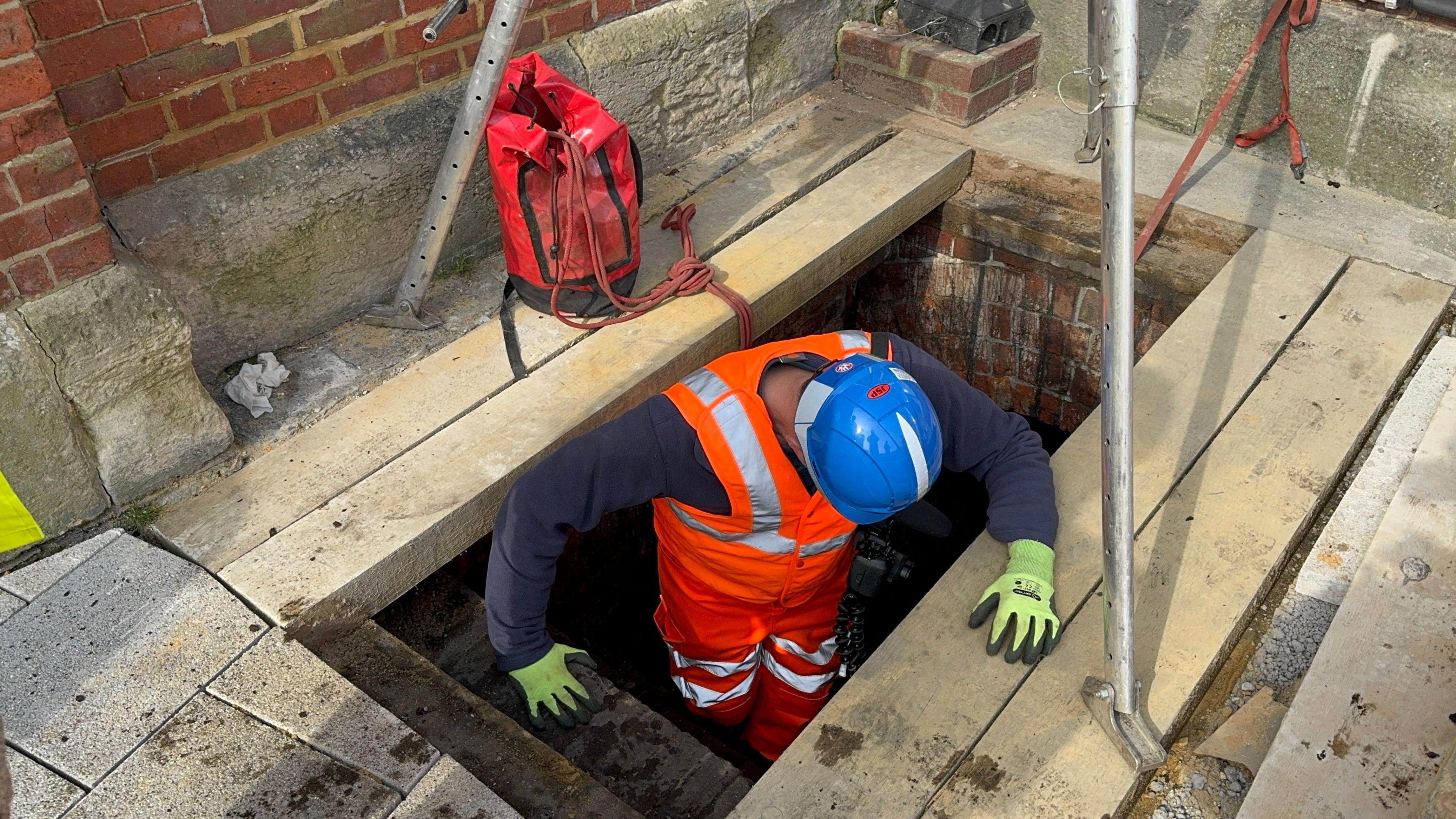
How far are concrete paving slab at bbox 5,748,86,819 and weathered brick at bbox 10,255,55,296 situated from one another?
99cm

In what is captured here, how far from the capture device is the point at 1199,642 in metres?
2.46

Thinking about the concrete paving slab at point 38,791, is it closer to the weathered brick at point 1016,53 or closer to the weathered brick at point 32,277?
the weathered brick at point 32,277

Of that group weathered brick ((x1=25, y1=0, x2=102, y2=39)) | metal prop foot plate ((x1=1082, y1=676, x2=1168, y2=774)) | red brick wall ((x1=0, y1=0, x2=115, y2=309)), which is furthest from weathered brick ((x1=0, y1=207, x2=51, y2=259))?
metal prop foot plate ((x1=1082, y1=676, x2=1168, y2=774))

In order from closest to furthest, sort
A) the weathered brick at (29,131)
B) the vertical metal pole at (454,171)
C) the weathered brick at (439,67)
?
the weathered brick at (29,131)
the vertical metal pole at (454,171)
the weathered brick at (439,67)

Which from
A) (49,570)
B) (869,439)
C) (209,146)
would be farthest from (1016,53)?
(49,570)

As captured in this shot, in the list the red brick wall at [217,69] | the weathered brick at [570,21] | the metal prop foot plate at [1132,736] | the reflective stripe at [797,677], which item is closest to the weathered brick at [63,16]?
the red brick wall at [217,69]

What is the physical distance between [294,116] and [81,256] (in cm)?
78

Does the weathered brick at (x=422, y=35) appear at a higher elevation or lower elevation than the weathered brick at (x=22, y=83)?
lower

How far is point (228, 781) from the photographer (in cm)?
217

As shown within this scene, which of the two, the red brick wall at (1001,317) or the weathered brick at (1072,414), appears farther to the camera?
the weathered brick at (1072,414)

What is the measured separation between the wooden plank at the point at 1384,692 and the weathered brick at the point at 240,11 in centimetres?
296

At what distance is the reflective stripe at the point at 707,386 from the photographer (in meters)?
2.61

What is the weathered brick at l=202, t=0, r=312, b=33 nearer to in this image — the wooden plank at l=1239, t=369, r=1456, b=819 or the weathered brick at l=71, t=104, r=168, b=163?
the weathered brick at l=71, t=104, r=168, b=163

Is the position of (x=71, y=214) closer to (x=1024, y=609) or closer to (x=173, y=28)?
(x=173, y=28)
